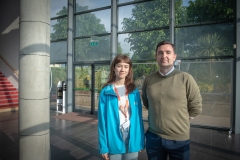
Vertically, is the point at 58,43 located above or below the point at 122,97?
above

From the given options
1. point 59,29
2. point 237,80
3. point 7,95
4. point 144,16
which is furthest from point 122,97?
point 7,95

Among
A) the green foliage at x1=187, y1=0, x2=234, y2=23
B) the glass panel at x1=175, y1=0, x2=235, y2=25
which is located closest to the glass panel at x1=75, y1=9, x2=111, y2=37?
the glass panel at x1=175, y1=0, x2=235, y2=25

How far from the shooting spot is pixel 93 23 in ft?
23.3

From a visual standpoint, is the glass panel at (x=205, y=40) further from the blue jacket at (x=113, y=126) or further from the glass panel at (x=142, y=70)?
→ the blue jacket at (x=113, y=126)

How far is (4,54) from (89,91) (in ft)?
21.0

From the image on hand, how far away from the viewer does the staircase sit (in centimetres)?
790

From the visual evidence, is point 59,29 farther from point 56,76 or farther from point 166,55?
point 166,55

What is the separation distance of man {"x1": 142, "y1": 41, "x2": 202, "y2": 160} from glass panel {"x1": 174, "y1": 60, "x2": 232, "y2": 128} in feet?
13.4

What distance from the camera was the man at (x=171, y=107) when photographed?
1.48 metres

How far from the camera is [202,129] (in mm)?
4984

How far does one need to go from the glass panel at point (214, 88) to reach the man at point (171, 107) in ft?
13.4

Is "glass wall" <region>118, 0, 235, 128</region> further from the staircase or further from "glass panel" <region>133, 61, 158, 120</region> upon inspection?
the staircase

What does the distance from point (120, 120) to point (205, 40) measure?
4804mm

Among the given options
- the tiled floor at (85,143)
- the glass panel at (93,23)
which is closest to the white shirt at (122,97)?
the tiled floor at (85,143)
